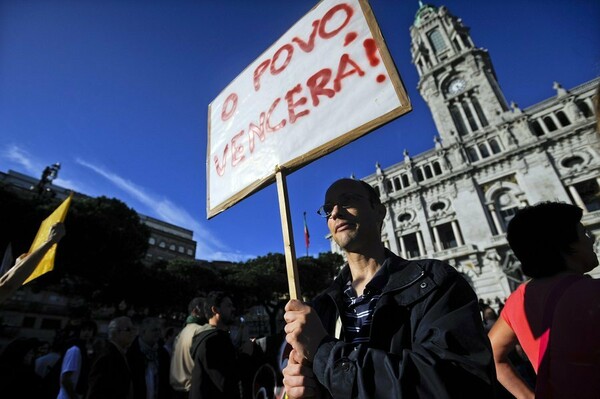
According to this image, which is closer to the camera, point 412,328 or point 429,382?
point 429,382

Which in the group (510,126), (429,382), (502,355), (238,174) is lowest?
(502,355)

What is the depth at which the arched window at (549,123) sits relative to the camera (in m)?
23.1

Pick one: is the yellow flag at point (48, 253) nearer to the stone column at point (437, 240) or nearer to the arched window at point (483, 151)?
the stone column at point (437, 240)

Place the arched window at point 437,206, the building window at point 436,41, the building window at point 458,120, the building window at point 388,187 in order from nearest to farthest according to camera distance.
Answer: the arched window at point 437,206
the building window at point 458,120
the building window at point 388,187
the building window at point 436,41

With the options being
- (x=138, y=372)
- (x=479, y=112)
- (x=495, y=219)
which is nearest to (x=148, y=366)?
(x=138, y=372)

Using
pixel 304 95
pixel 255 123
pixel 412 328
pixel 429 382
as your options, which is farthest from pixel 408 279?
pixel 255 123

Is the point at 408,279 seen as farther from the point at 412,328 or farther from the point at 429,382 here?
the point at 429,382

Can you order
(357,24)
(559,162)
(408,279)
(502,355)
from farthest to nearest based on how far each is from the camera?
(559,162), (502,355), (357,24), (408,279)

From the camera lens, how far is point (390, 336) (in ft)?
3.68

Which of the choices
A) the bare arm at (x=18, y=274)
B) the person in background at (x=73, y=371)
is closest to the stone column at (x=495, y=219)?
the person in background at (x=73, y=371)

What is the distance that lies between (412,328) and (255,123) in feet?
5.08

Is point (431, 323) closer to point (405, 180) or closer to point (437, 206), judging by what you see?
point (437, 206)

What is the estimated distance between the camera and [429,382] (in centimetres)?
81

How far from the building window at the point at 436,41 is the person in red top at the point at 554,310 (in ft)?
132
